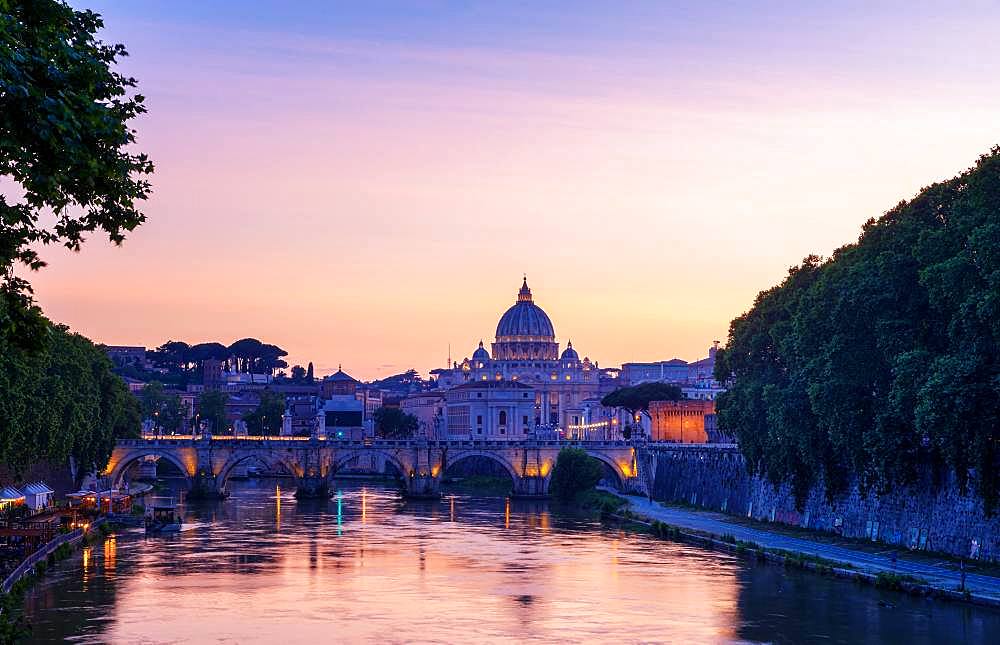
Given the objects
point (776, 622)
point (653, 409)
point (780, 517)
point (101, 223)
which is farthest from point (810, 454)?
point (653, 409)

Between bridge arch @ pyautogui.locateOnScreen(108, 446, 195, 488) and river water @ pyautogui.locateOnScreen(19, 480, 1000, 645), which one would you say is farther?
bridge arch @ pyautogui.locateOnScreen(108, 446, 195, 488)

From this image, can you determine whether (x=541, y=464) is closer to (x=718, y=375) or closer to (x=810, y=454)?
(x=718, y=375)

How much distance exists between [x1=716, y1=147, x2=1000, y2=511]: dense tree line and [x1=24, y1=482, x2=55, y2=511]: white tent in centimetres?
3946

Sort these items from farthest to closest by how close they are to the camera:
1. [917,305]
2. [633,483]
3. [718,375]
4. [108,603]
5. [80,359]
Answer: [633,483] < [718,375] < [80,359] < [917,305] < [108,603]

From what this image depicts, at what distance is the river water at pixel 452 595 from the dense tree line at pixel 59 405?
5.62 metres

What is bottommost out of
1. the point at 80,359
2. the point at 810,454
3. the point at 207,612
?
the point at 207,612

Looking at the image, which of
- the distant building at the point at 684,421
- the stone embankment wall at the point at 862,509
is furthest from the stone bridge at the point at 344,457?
the stone embankment wall at the point at 862,509

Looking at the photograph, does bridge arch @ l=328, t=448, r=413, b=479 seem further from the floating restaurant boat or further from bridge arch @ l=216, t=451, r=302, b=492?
the floating restaurant boat

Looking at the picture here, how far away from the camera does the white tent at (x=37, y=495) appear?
3221 inches

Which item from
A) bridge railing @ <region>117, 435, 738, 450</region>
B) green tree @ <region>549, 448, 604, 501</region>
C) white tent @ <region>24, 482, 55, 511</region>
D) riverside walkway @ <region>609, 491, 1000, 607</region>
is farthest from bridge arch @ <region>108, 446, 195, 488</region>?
riverside walkway @ <region>609, 491, 1000, 607</region>

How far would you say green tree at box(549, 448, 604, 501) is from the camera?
121500 mm

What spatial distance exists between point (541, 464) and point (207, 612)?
82.5 m

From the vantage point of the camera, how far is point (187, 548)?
7312 cm

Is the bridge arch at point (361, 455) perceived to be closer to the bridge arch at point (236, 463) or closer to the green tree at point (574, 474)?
the bridge arch at point (236, 463)
